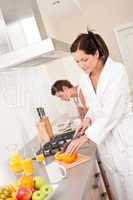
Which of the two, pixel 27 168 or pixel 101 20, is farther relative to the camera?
pixel 101 20

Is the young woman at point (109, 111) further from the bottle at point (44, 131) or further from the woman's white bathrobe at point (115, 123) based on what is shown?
the bottle at point (44, 131)

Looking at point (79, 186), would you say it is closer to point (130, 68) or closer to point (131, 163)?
point (131, 163)

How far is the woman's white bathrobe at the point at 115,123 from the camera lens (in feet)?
6.26

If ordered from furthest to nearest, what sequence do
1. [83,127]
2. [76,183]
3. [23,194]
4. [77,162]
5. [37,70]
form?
[37,70] < [83,127] < [77,162] < [76,183] < [23,194]

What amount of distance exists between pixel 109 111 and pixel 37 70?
1909 millimetres

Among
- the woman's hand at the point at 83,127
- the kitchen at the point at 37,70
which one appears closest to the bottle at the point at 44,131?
the kitchen at the point at 37,70

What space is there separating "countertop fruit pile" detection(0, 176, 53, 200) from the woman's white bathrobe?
22.2 inches

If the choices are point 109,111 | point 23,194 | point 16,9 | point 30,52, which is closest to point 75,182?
point 23,194

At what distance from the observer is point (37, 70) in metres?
3.68

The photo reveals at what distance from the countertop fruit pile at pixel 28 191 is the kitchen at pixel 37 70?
0.60 m

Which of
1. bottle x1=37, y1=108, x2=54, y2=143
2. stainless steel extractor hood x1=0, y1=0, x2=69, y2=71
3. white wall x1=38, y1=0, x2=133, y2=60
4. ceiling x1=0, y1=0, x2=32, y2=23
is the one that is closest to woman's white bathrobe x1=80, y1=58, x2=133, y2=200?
stainless steel extractor hood x1=0, y1=0, x2=69, y2=71

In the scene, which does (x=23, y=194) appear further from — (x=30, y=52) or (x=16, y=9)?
(x=16, y=9)

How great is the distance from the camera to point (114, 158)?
1.99m

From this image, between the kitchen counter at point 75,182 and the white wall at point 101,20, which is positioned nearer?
the kitchen counter at point 75,182
